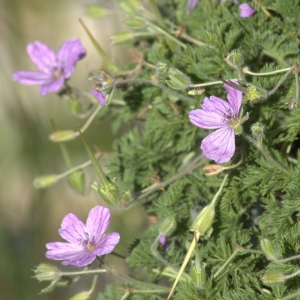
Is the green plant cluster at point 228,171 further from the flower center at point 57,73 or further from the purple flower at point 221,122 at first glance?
the flower center at point 57,73

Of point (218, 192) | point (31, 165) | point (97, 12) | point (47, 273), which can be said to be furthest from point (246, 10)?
point (31, 165)

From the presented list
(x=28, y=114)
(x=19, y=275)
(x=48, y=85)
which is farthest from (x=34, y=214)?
(x=48, y=85)

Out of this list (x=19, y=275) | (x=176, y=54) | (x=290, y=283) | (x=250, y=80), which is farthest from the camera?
(x=19, y=275)

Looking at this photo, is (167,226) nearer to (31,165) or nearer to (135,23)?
(135,23)

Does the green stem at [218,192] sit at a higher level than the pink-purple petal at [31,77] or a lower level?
lower

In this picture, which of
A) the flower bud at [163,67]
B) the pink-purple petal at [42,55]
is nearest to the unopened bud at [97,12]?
the pink-purple petal at [42,55]

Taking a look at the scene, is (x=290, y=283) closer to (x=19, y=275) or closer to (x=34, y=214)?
(x=19, y=275)
